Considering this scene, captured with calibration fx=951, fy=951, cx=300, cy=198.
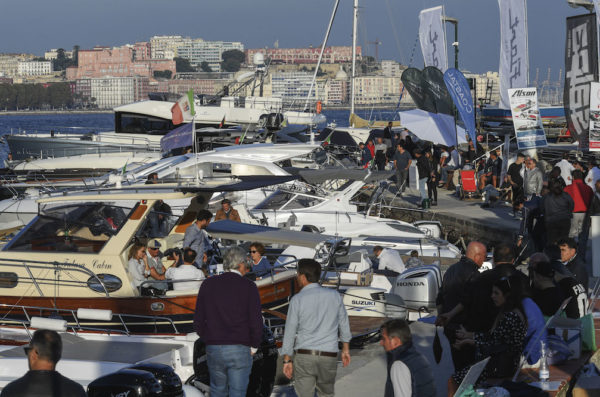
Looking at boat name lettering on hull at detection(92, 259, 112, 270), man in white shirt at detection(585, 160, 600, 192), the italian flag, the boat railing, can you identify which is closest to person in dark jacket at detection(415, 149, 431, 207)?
man in white shirt at detection(585, 160, 600, 192)

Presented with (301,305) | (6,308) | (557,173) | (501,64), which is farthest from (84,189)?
(501,64)

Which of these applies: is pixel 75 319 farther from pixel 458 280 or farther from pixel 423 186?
pixel 423 186

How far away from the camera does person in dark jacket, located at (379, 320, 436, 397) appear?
20.4 feet

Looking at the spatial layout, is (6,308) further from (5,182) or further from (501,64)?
(501,64)

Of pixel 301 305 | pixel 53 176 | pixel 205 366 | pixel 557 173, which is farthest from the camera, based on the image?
pixel 53 176

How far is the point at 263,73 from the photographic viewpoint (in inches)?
1494

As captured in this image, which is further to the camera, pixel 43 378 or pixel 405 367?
pixel 405 367

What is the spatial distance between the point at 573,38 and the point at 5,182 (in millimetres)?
13281

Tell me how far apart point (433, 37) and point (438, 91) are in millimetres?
6335

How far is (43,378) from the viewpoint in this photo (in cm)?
496

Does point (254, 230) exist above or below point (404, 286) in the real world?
above

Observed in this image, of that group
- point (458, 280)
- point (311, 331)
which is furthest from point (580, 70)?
point (311, 331)

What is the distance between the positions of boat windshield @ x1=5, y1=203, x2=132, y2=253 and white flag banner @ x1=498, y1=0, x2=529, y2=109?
17.8 m

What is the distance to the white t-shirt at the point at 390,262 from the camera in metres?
14.1
